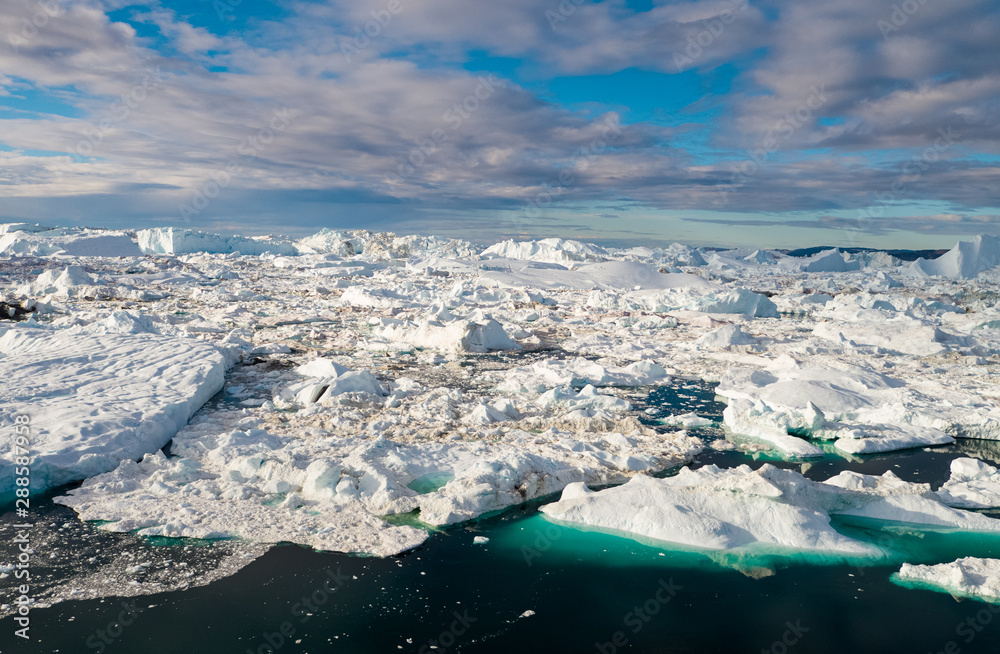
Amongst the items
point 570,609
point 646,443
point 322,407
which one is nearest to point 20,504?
point 322,407

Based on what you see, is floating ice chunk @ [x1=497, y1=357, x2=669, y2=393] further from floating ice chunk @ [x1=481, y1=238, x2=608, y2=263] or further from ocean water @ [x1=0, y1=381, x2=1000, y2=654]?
floating ice chunk @ [x1=481, y1=238, x2=608, y2=263]

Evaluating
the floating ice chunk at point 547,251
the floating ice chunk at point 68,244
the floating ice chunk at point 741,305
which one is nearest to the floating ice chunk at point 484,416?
the floating ice chunk at point 741,305

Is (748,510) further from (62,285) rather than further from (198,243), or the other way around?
(198,243)

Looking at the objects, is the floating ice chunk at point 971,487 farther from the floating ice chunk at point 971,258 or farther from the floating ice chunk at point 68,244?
the floating ice chunk at point 68,244

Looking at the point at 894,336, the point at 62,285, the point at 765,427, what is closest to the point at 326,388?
the point at 765,427

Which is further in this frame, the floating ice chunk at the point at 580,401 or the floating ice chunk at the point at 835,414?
the floating ice chunk at the point at 580,401

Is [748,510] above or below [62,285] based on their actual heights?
below
